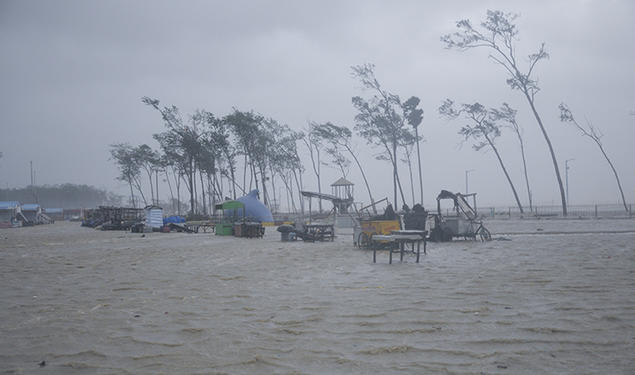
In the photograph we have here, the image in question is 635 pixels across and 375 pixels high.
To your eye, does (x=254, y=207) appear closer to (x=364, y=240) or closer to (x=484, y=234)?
(x=364, y=240)

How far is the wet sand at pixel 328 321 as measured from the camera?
3.46 meters

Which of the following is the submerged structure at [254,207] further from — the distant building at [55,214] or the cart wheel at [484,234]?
the distant building at [55,214]

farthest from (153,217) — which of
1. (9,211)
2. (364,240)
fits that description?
(9,211)

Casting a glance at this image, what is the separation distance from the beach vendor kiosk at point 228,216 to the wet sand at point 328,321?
1717cm

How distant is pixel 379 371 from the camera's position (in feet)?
10.7

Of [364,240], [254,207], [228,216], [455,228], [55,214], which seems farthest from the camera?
[55,214]

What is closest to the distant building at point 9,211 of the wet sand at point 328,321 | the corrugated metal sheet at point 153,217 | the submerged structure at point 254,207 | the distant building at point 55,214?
the distant building at point 55,214

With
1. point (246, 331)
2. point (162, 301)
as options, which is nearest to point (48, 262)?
point (162, 301)

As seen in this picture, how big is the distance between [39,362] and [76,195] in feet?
564

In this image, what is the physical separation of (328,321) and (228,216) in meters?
23.3

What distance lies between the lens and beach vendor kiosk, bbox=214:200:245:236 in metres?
25.9

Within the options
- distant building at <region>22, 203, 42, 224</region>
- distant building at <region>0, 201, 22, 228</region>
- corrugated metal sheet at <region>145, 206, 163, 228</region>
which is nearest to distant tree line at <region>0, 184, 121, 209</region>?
distant building at <region>22, 203, 42, 224</region>

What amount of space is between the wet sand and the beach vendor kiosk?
Result: 56.3ft

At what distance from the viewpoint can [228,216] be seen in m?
27.3
